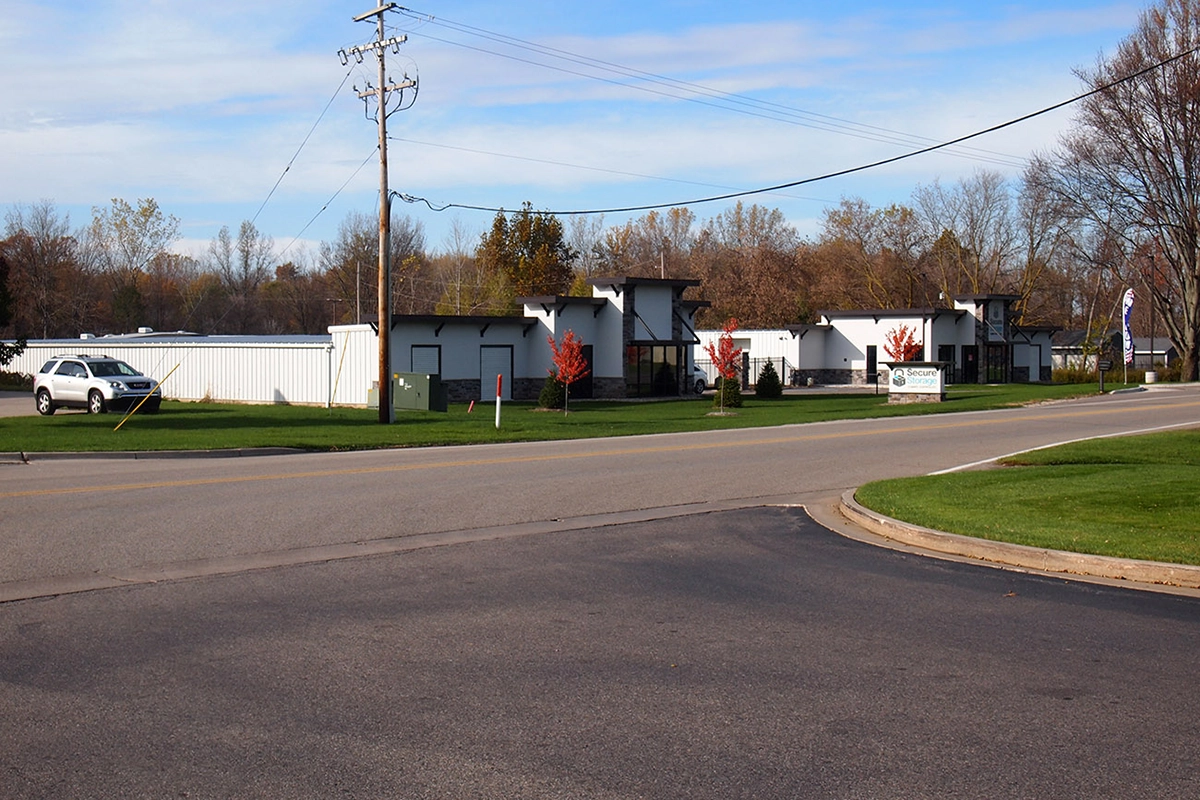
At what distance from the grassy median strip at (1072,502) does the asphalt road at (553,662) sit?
1268 millimetres

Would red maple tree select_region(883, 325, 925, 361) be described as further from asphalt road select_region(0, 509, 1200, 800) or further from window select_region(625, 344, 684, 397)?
asphalt road select_region(0, 509, 1200, 800)

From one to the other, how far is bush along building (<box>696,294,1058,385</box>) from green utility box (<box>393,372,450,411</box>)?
2685 centimetres

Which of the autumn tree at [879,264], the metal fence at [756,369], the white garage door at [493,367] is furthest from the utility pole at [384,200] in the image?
the autumn tree at [879,264]

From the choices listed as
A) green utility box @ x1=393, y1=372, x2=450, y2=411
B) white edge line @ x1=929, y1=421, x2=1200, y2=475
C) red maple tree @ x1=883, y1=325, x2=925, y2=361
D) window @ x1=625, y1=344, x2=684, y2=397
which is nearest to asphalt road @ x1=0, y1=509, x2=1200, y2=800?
white edge line @ x1=929, y1=421, x2=1200, y2=475

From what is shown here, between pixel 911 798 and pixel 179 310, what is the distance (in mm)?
90037

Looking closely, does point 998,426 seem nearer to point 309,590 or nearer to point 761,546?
point 761,546

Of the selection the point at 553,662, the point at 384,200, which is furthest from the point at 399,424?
the point at 553,662

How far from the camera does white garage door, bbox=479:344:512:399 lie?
1690 inches

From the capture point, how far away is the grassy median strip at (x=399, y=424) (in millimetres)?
22469

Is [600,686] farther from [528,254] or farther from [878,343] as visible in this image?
[528,254]

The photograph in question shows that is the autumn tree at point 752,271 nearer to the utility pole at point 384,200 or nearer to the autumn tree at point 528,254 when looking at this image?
the autumn tree at point 528,254

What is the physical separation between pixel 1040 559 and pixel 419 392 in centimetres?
2750

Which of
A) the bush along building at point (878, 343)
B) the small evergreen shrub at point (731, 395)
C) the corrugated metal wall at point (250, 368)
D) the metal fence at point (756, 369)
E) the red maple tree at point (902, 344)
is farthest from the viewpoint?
the bush along building at point (878, 343)

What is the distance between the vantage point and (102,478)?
1627cm
